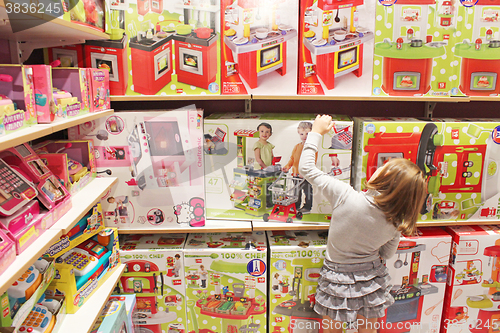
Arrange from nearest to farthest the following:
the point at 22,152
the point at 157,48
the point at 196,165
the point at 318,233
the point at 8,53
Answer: the point at 22,152
the point at 8,53
the point at 157,48
the point at 196,165
the point at 318,233

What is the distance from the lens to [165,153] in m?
1.77

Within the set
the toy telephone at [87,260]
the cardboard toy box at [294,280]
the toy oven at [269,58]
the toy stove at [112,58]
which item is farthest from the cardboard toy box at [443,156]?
the toy telephone at [87,260]

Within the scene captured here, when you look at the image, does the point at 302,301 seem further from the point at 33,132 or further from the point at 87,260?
the point at 33,132

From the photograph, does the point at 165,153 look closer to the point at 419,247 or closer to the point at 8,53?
the point at 8,53

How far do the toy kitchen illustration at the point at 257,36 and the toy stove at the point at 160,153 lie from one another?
0.43 meters

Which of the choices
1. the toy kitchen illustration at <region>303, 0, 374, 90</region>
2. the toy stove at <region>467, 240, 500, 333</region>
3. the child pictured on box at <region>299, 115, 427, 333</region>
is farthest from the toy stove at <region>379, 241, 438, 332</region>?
the toy kitchen illustration at <region>303, 0, 374, 90</region>

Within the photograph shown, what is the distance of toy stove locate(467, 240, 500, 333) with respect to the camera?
1895 mm

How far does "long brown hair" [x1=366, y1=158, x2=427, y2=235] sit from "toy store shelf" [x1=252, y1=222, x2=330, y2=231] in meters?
0.37

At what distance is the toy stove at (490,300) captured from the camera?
6.22 feet

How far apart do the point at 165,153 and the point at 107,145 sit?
0.30 m

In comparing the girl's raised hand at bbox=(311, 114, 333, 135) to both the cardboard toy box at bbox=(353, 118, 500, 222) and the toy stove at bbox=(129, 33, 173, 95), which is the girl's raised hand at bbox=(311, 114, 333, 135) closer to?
the cardboard toy box at bbox=(353, 118, 500, 222)

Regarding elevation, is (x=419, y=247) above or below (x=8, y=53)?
below

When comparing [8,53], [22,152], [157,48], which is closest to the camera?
[22,152]

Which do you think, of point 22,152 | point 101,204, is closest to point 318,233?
point 101,204
